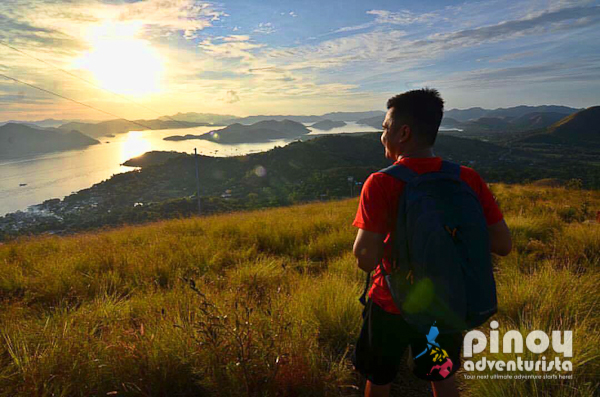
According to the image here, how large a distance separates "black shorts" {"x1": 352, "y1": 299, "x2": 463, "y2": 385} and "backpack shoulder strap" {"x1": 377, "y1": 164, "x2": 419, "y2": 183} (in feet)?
2.42

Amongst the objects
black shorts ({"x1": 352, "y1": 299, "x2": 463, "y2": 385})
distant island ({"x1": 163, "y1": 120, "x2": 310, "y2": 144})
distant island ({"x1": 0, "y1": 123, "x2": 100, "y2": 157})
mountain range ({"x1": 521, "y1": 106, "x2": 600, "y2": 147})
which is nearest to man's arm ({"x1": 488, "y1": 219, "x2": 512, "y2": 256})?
black shorts ({"x1": 352, "y1": 299, "x2": 463, "y2": 385})

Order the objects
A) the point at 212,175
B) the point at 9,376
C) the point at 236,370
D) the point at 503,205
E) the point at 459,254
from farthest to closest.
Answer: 1. the point at 212,175
2. the point at 503,205
3. the point at 236,370
4. the point at 9,376
5. the point at 459,254

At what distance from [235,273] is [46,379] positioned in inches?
84.9

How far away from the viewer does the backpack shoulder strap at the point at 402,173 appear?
132 centimetres

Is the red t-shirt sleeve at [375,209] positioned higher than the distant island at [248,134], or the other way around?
the distant island at [248,134]

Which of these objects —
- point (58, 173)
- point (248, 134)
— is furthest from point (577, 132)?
point (58, 173)

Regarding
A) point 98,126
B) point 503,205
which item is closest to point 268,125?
point 98,126

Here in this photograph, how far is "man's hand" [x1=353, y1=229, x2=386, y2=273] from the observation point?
1.33 m

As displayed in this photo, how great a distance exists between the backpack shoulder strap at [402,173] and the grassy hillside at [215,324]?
4.51 ft

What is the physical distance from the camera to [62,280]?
3709 mm

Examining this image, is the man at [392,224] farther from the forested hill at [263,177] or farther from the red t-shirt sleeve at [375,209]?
the forested hill at [263,177]

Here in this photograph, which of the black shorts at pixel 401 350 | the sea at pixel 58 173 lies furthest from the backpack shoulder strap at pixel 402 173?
the sea at pixel 58 173

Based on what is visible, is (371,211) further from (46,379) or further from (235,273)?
(235,273)

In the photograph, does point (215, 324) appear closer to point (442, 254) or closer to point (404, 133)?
point (442, 254)
